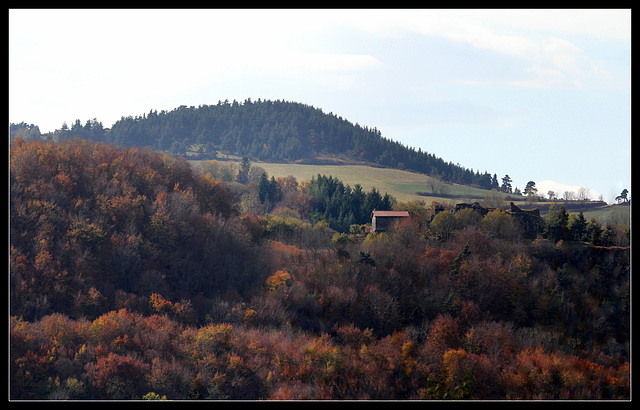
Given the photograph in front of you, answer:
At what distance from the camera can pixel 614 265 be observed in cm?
5309

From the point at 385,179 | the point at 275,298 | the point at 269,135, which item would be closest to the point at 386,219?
the point at 275,298

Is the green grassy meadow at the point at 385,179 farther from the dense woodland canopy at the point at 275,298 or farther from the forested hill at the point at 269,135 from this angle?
the dense woodland canopy at the point at 275,298

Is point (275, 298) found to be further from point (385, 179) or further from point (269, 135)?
point (269, 135)

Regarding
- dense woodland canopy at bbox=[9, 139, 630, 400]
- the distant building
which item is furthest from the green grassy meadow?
dense woodland canopy at bbox=[9, 139, 630, 400]

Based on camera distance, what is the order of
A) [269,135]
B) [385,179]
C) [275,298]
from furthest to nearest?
[269,135] < [385,179] < [275,298]

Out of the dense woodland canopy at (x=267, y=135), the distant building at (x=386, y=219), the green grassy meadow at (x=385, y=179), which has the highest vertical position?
the dense woodland canopy at (x=267, y=135)

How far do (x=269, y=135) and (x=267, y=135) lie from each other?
88 centimetres

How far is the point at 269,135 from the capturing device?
142 m

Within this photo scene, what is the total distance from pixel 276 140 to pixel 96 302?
3574 inches

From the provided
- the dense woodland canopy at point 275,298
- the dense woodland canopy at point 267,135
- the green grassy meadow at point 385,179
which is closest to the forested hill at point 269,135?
the dense woodland canopy at point 267,135

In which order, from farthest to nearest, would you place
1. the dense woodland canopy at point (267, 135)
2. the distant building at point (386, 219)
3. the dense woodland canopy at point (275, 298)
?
the dense woodland canopy at point (267, 135)
the distant building at point (386, 219)
the dense woodland canopy at point (275, 298)

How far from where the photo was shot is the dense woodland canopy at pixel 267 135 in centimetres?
12088

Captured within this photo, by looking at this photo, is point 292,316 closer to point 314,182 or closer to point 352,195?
point 352,195
